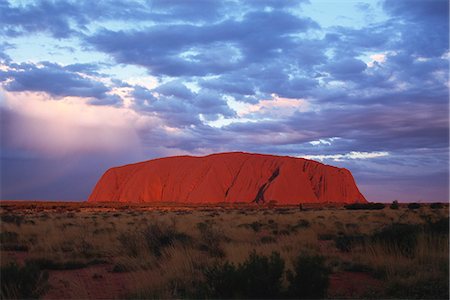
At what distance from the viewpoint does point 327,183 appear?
334ft

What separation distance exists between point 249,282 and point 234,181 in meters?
93.2

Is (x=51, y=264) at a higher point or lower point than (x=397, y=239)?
lower

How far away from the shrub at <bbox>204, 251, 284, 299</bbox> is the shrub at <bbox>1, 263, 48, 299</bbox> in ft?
9.90

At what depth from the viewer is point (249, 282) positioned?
6453mm

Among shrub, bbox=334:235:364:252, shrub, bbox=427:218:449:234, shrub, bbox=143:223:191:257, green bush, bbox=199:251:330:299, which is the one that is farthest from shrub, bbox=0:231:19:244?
shrub, bbox=427:218:449:234

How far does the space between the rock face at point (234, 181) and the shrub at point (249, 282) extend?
84.5 m

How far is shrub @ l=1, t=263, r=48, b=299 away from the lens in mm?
7031

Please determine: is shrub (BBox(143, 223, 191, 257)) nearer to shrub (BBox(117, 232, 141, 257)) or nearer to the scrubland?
the scrubland

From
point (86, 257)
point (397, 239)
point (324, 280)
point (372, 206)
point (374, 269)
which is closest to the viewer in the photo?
point (324, 280)

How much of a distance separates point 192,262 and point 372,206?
1866 inches

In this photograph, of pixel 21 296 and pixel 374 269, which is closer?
pixel 21 296

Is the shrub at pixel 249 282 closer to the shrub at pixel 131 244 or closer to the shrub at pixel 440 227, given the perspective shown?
the shrub at pixel 131 244

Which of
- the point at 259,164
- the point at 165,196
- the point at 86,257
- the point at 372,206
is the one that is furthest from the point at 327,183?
the point at 86,257

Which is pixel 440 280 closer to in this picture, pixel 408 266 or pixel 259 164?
pixel 408 266
